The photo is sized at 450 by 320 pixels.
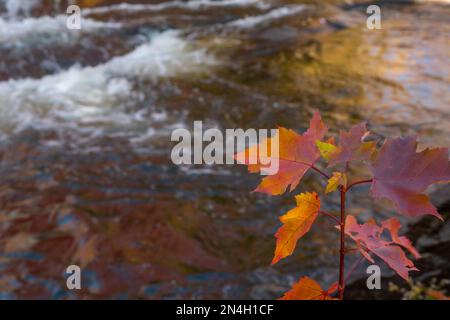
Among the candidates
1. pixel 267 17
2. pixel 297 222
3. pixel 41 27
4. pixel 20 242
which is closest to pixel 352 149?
pixel 297 222

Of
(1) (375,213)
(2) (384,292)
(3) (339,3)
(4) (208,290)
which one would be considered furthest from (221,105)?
(3) (339,3)

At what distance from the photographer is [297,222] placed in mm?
796

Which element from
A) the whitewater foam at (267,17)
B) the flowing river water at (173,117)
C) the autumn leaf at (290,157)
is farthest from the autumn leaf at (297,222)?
the whitewater foam at (267,17)

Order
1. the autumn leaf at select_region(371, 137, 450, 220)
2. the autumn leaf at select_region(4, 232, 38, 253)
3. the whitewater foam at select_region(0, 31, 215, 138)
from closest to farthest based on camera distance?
1. the autumn leaf at select_region(371, 137, 450, 220)
2. the autumn leaf at select_region(4, 232, 38, 253)
3. the whitewater foam at select_region(0, 31, 215, 138)

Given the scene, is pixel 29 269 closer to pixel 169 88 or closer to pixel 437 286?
pixel 437 286

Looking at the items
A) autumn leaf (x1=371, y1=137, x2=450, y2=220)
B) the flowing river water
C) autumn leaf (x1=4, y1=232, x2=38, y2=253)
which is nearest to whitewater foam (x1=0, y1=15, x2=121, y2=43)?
the flowing river water

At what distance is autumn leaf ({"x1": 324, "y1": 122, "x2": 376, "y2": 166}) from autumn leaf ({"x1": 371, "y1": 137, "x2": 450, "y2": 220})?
0.08 ft

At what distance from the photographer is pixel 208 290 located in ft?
8.85

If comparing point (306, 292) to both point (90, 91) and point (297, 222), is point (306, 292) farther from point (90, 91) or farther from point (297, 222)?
point (90, 91)

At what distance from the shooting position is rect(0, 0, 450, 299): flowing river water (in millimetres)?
2898

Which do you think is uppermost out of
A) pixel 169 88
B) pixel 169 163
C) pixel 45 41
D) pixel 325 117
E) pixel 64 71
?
pixel 45 41

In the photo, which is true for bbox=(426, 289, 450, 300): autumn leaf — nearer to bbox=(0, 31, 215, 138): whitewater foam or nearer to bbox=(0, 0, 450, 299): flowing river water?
bbox=(0, 0, 450, 299): flowing river water

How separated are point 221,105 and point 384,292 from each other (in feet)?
10.3

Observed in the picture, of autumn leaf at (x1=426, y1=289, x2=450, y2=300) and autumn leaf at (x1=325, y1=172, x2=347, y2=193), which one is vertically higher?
autumn leaf at (x1=325, y1=172, x2=347, y2=193)
